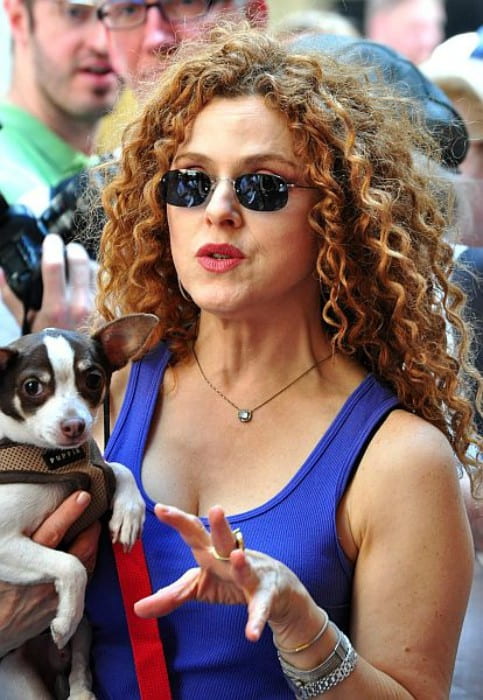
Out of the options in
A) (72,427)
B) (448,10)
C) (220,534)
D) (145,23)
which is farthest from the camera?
(448,10)

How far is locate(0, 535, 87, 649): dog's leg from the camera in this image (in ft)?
6.07

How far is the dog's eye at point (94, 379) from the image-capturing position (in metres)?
1.92

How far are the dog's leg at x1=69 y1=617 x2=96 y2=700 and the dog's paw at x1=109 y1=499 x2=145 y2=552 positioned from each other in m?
0.22

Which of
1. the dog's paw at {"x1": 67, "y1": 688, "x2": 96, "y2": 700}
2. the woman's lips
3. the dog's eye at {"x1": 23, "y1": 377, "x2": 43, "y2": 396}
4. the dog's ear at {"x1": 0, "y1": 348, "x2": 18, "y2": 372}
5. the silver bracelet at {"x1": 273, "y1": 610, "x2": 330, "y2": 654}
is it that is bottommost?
the dog's paw at {"x1": 67, "y1": 688, "x2": 96, "y2": 700}

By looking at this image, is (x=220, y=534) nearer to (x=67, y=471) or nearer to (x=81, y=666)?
(x=67, y=471)

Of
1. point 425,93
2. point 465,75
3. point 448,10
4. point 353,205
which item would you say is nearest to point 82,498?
point 353,205

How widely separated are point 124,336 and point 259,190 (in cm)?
37

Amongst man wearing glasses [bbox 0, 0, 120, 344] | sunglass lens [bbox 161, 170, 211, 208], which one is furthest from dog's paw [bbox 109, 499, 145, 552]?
man wearing glasses [bbox 0, 0, 120, 344]

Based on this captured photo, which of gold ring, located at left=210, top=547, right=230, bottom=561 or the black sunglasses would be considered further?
the black sunglasses

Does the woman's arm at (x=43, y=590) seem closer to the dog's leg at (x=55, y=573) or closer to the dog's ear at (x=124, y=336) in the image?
the dog's leg at (x=55, y=573)

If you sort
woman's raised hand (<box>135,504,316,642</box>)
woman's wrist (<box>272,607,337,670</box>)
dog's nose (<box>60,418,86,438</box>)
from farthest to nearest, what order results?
dog's nose (<box>60,418,86,438</box>) < woman's wrist (<box>272,607,337,670</box>) < woman's raised hand (<box>135,504,316,642</box>)

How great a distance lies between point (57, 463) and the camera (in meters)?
1.95

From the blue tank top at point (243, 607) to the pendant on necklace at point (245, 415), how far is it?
184mm

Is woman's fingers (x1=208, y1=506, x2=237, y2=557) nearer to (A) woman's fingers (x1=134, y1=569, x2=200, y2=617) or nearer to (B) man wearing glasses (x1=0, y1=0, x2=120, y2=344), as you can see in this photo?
(A) woman's fingers (x1=134, y1=569, x2=200, y2=617)
